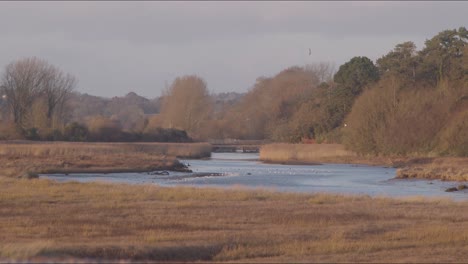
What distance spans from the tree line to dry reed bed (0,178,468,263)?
166 feet

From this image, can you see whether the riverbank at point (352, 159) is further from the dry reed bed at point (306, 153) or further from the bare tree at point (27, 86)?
the bare tree at point (27, 86)

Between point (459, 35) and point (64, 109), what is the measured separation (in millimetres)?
53759

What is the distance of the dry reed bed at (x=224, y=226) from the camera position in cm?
2016

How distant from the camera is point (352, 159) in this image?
90938mm

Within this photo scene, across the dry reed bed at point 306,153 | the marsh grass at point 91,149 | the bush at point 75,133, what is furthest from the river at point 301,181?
the bush at point 75,133

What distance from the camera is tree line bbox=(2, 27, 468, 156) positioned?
86.6m

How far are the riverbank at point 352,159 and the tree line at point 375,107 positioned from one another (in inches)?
68.6

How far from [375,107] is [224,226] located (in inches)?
2513

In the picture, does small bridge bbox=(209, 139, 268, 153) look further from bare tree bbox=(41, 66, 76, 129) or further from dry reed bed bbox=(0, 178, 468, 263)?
dry reed bed bbox=(0, 178, 468, 263)

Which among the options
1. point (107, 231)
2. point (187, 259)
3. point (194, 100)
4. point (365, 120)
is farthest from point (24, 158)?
point (194, 100)

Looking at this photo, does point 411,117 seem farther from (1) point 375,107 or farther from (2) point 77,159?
(2) point 77,159

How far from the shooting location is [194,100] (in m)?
139

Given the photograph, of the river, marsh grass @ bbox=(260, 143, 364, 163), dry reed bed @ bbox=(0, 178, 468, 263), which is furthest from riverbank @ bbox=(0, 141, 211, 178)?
dry reed bed @ bbox=(0, 178, 468, 263)

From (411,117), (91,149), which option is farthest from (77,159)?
(411,117)
